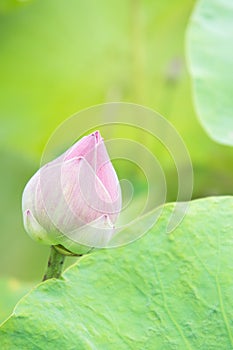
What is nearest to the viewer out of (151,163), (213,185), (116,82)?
(151,163)

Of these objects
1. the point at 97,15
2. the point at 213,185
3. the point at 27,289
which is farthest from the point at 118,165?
the point at 27,289

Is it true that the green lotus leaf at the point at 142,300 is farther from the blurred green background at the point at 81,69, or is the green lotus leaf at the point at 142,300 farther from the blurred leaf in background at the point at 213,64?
the blurred green background at the point at 81,69

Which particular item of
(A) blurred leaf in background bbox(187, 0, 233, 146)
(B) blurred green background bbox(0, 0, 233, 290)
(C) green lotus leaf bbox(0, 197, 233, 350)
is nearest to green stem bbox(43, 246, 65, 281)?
(C) green lotus leaf bbox(0, 197, 233, 350)

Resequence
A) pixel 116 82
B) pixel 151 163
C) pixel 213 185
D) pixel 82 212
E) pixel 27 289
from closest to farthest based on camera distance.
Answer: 1. pixel 82 212
2. pixel 27 289
3. pixel 151 163
4. pixel 213 185
5. pixel 116 82

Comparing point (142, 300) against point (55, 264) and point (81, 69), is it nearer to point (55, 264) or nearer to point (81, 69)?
point (55, 264)

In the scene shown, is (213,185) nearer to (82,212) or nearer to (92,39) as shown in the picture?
(92,39)

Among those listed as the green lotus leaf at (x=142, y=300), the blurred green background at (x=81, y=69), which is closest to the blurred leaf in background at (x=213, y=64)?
the green lotus leaf at (x=142, y=300)

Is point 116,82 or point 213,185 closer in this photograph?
point 213,185
